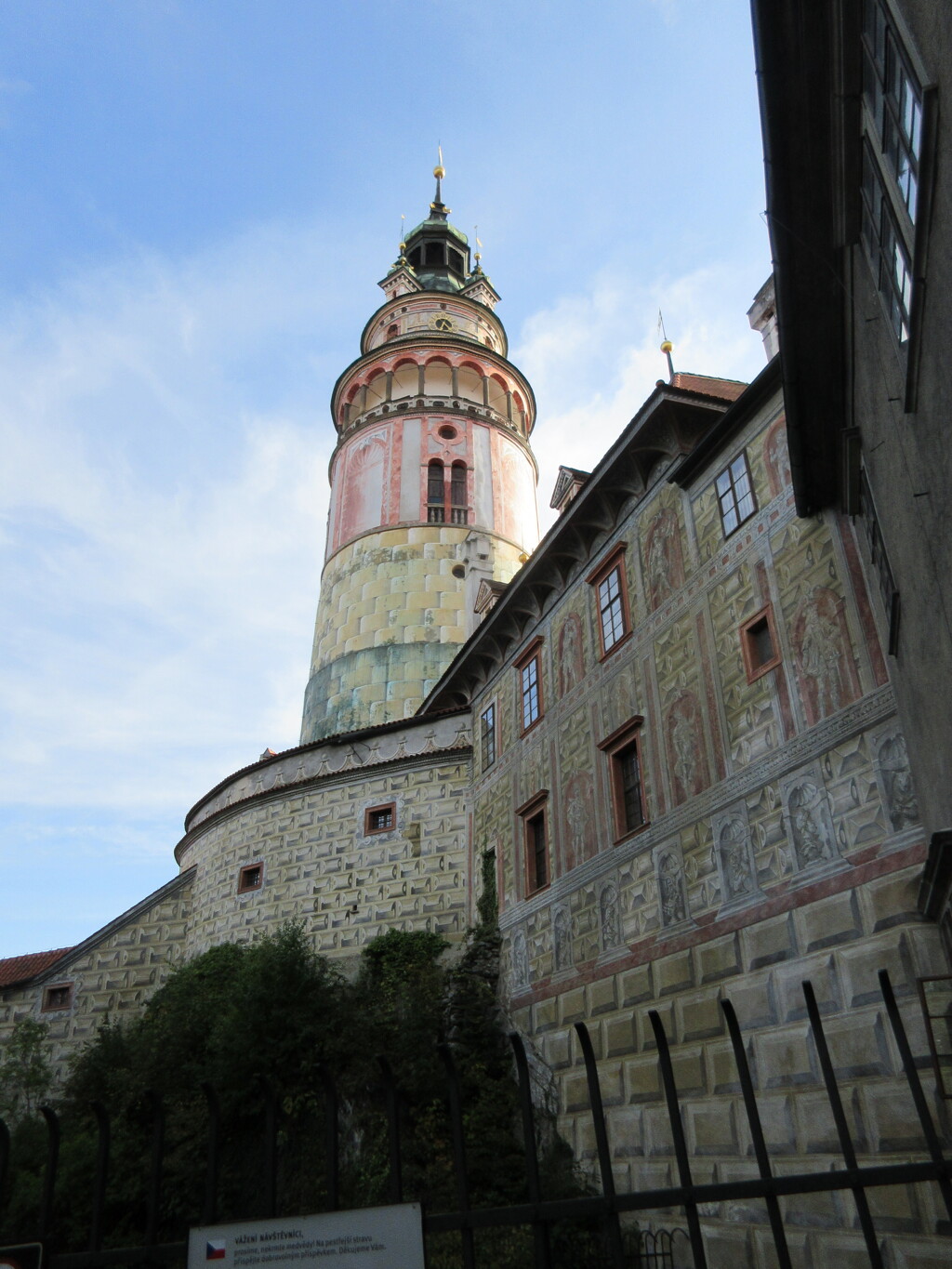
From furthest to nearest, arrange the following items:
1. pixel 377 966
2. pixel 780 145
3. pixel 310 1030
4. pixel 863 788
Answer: pixel 377 966
pixel 310 1030
pixel 863 788
pixel 780 145

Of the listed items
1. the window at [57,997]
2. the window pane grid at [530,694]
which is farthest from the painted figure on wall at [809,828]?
the window at [57,997]

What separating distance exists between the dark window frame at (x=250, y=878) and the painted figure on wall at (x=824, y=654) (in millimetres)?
12457

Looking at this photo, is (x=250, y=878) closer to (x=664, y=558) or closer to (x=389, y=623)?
(x=389, y=623)

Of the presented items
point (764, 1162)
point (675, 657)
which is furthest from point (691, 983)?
point (764, 1162)

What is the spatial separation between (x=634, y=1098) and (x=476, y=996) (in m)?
4.12

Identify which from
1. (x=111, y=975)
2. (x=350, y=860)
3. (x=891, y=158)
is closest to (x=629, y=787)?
(x=350, y=860)

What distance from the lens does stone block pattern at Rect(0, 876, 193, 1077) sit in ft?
62.4

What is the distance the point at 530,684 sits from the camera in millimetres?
15188

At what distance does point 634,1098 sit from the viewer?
9.93 m

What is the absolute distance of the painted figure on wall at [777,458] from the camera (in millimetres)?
9859

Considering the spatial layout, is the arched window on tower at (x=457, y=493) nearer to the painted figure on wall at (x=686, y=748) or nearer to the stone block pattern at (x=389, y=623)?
the stone block pattern at (x=389, y=623)

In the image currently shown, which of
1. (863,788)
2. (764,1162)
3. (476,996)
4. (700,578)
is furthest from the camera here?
(476,996)

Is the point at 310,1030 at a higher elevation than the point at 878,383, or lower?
lower

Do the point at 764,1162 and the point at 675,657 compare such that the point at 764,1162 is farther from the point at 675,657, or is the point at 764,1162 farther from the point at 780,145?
the point at 675,657
